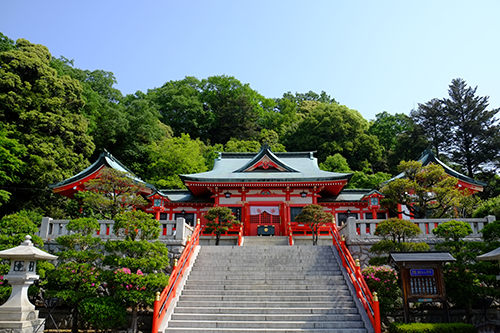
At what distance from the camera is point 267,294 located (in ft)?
38.5

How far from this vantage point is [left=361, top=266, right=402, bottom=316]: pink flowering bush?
10.9 m

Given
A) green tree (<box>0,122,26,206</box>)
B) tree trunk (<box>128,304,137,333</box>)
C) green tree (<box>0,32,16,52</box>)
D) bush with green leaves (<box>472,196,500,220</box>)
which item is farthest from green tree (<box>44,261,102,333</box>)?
green tree (<box>0,32,16,52</box>)

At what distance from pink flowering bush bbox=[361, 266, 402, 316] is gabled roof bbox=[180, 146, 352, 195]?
384 inches

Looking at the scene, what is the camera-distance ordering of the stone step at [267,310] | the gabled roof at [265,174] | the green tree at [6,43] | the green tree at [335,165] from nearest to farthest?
the stone step at [267,310], the gabled roof at [265,174], the green tree at [6,43], the green tree at [335,165]

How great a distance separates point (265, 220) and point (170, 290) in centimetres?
1186

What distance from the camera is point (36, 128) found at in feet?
83.7

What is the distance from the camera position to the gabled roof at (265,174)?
2117 centimetres

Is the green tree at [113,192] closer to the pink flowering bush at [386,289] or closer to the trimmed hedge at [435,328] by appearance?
the pink flowering bush at [386,289]

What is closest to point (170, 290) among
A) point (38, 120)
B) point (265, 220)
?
point (265, 220)

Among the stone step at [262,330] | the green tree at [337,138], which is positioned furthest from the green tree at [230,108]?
the stone step at [262,330]

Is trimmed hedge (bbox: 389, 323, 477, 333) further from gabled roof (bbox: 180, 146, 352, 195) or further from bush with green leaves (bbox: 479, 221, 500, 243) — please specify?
gabled roof (bbox: 180, 146, 352, 195)

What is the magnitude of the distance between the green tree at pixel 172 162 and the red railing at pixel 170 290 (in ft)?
58.4

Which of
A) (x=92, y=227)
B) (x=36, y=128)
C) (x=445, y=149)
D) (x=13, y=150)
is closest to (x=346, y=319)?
(x=92, y=227)

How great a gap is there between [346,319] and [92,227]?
844 cm
